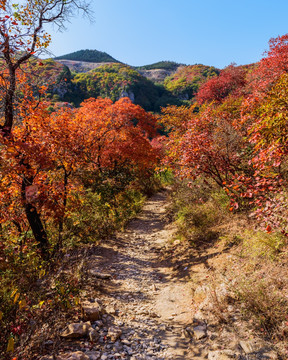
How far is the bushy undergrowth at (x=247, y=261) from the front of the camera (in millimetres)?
3006

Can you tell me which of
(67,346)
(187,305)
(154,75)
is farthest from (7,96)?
(154,75)

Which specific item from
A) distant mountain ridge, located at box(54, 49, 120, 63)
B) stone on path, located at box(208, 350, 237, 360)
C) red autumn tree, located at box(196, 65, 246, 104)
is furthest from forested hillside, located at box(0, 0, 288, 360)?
distant mountain ridge, located at box(54, 49, 120, 63)

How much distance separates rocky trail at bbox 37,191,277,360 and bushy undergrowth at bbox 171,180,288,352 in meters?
0.31

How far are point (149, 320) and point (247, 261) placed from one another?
2413mm

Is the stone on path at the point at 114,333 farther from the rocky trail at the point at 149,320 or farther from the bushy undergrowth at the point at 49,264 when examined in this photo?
the bushy undergrowth at the point at 49,264

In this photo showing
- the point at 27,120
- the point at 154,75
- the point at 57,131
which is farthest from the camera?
the point at 154,75

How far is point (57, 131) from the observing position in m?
6.35

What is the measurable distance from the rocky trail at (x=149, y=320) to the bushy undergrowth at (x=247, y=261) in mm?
312

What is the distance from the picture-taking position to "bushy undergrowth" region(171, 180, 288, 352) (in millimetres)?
3006

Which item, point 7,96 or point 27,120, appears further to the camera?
point 27,120

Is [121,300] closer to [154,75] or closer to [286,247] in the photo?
[286,247]

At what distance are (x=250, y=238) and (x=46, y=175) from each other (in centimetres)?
611

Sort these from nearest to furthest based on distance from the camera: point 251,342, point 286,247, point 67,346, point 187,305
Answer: point 251,342
point 67,346
point 286,247
point 187,305

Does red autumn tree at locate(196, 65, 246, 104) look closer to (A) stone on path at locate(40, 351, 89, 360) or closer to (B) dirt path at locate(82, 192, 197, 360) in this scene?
(B) dirt path at locate(82, 192, 197, 360)
